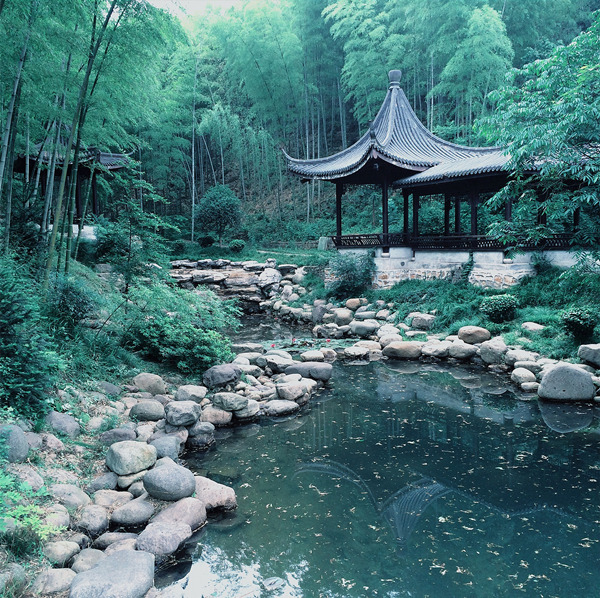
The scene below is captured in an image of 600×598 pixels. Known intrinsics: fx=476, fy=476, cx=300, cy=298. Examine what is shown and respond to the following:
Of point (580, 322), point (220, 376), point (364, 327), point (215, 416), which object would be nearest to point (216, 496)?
point (215, 416)

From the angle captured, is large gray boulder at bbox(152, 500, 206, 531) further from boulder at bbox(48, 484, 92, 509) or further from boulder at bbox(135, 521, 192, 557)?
boulder at bbox(48, 484, 92, 509)

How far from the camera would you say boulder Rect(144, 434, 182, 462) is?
435cm

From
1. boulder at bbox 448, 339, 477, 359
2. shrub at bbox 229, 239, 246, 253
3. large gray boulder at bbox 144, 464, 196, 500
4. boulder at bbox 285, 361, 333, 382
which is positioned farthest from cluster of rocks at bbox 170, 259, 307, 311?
large gray boulder at bbox 144, 464, 196, 500

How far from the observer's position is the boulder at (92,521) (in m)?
3.24

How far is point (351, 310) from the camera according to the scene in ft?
38.1

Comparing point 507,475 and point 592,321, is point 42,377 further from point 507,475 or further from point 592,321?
point 592,321

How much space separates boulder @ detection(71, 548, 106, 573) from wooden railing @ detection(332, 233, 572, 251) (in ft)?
28.3

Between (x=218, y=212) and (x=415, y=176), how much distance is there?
9.31 m

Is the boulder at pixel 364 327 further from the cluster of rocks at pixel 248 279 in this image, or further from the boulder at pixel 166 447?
the boulder at pixel 166 447

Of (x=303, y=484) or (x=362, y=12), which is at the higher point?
(x=362, y=12)

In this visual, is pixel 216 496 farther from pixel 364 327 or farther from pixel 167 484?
pixel 364 327

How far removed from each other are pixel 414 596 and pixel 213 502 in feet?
5.46

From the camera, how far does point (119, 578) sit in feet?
8.71

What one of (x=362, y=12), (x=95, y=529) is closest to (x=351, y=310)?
(x=95, y=529)
